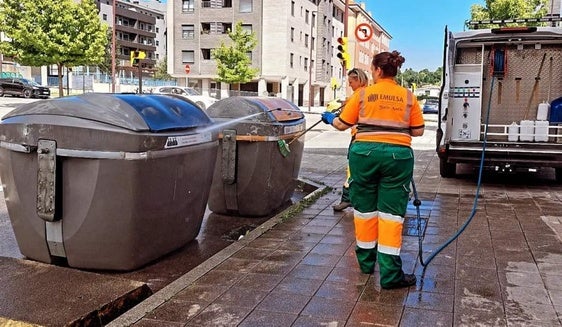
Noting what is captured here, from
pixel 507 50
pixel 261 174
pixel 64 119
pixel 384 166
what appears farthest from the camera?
pixel 507 50

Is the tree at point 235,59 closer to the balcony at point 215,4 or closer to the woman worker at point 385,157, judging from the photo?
the balcony at point 215,4

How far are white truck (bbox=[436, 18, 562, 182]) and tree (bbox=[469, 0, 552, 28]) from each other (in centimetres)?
1649

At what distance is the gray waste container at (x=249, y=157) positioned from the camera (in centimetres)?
668

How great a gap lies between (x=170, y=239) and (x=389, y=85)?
239 cm

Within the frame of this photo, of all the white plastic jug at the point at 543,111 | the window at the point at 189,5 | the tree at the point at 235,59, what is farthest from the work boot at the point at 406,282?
the window at the point at 189,5

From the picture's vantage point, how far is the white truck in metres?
9.14

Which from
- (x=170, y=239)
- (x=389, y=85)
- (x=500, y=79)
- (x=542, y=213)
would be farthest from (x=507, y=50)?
(x=170, y=239)

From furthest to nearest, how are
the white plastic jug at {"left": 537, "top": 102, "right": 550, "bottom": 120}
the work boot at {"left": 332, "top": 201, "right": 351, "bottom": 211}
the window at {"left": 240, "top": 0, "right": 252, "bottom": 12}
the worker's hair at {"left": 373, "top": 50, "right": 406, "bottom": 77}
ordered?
the window at {"left": 240, "top": 0, "right": 252, "bottom": 12} < the white plastic jug at {"left": 537, "top": 102, "right": 550, "bottom": 120} < the work boot at {"left": 332, "top": 201, "right": 351, "bottom": 211} < the worker's hair at {"left": 373, "top": 50, "right": 406, "bottom": 77}

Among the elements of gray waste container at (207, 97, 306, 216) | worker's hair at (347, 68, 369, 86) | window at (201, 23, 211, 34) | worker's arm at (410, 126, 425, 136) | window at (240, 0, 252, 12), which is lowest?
gray waste container at (207, 97, 306, 216)

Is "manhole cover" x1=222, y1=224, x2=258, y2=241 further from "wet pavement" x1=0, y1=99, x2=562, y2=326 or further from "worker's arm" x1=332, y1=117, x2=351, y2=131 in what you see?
"worker's arm" x1=332, y1=117, x2=351, y2=131

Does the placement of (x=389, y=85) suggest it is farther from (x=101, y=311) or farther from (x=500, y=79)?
(x=500, y=79)

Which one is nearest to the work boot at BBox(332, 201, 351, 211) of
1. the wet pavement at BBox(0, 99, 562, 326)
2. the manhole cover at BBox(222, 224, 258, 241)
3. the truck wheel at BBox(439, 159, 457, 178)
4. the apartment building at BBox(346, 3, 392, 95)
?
the wet pavement at BBox(0, 99, 562, 326)

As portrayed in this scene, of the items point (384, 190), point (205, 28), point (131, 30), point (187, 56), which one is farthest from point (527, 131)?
point (131, 30)

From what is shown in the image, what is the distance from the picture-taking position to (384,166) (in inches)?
166
